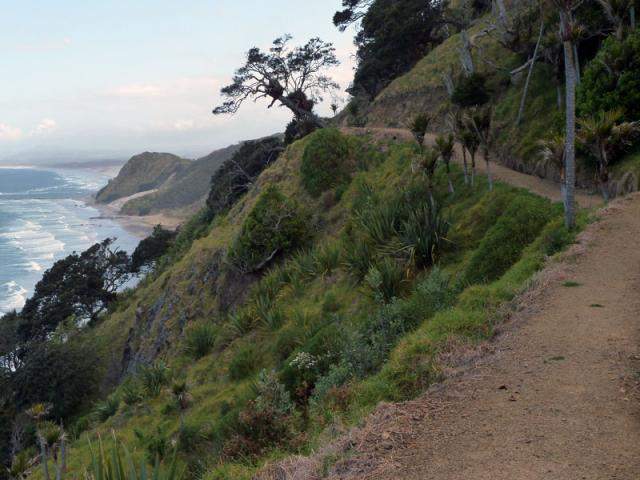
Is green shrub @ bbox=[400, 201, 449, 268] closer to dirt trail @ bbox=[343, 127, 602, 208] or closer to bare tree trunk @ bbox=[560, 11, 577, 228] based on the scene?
bare tree trunk @ bbox=[560, 11, 577, 228]

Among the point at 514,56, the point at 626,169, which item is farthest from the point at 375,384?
the point at 514,56

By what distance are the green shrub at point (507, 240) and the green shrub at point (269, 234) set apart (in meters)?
10.1

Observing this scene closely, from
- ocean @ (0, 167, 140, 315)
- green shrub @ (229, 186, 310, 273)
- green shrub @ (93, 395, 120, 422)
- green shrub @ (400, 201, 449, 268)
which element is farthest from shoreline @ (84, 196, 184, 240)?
green shrub @ (400, 201, 449, 268)

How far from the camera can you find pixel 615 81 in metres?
13.0

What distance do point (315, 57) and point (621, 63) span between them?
25184mm

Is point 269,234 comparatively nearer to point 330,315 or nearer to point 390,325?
point 330,315

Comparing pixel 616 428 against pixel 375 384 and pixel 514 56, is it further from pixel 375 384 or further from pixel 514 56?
pixel 514 56

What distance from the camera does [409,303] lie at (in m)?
9.23

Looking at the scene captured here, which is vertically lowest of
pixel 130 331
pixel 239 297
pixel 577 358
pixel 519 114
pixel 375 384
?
pixel 130 331

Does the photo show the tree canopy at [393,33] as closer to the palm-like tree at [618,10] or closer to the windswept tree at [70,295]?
the palm-like tree at [618,10]

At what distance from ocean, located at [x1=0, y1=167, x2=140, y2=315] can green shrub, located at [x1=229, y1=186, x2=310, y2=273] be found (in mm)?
39229

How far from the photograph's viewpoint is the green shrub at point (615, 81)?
12.5 m

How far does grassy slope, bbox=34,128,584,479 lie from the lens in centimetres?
670

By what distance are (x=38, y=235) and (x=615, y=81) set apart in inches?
3656
